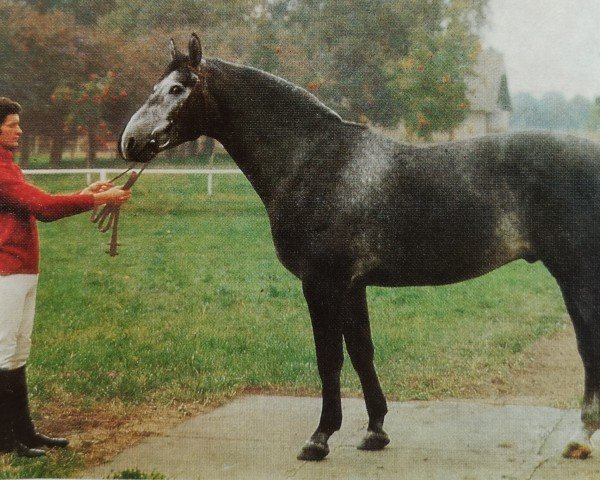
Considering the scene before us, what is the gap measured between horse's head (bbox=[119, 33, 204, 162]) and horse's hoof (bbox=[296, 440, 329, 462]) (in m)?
1.62

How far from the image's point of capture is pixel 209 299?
4355 millimetres

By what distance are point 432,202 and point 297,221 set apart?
25.4 inches

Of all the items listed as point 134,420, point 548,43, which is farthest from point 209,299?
point 548,43

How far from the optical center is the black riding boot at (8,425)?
3.64 meters

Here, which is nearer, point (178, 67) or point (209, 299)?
point (178, 67)

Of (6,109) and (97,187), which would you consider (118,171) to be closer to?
(97,187)

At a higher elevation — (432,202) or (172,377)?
(432,202)

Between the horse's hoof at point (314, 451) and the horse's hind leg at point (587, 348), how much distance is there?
114cm

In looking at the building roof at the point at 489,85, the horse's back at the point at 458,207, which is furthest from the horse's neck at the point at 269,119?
the building roof at the point at 489,85

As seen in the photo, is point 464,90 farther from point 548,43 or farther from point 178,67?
point 178,67

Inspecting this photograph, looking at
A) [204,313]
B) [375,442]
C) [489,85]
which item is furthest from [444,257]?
[204,313]

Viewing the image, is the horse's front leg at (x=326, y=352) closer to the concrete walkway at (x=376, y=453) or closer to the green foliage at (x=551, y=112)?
the concrete walkway at (x=376, y=453)

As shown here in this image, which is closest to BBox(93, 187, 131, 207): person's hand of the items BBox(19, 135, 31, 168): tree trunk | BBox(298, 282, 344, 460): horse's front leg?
BBox(19, 135, 31, 168): tree trunk

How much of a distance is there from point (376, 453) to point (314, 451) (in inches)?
12.3
